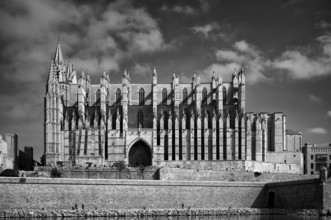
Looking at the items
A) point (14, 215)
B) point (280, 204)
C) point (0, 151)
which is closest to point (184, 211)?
point (280, 204)

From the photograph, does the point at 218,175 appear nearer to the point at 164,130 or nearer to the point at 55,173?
the point at 164,130

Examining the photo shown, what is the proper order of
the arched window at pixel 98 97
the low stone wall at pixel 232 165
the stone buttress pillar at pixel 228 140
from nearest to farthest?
the low stone wall at pixel 232 165 → the stone buttress pillar at pixel 228 140 → the arched window at pixel 98 97

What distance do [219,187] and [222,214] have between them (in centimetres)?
325

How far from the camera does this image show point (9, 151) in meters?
73.7

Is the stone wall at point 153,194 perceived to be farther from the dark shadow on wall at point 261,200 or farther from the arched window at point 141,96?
the arched window at point 141,96

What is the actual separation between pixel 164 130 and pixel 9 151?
64.3 ft

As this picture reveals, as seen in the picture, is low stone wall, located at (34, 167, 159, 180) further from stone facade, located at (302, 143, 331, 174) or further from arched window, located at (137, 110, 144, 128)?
stone facade, located at (302, 143, 331, 174)

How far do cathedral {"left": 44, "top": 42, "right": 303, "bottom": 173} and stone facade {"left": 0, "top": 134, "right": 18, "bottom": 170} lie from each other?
4426mm

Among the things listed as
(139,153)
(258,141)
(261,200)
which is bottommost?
(261,200)

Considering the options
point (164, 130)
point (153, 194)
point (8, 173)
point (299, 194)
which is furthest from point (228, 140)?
point (8, 173)

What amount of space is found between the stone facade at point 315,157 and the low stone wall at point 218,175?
60.7ft

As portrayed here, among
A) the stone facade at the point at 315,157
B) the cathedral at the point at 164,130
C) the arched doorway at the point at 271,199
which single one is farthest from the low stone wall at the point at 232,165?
the arched doorway at the point at 271,199

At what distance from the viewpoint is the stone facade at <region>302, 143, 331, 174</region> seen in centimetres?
8875

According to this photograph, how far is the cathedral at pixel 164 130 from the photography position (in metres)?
78.0
